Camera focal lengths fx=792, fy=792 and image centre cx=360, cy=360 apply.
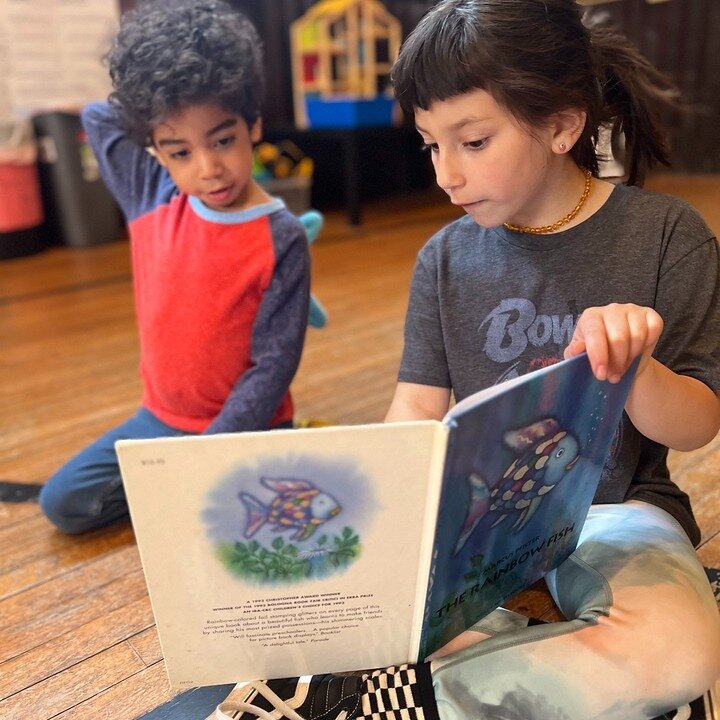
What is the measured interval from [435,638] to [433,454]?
223 mm

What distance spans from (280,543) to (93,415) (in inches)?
39.9

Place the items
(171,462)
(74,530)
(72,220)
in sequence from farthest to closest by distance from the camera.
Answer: (72,220) < (74,530) < (171,462)

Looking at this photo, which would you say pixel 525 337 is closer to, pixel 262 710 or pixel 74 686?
pixel 262 710

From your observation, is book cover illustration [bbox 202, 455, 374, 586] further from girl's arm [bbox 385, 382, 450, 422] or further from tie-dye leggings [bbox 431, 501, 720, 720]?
girl's arm [bbox 385, 382, 450, 422]

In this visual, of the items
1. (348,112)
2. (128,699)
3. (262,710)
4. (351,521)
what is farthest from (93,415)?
(348,112)

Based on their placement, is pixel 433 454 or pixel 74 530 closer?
pixel 433 454

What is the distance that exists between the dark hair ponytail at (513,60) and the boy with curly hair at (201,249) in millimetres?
356

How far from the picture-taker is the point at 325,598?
0.65 meters

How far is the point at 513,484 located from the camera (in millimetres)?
653

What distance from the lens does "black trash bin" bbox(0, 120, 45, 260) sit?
2984 mm

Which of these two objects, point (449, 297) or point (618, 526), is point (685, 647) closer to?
point (618, 526)

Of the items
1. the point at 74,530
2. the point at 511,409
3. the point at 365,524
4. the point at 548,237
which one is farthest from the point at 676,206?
the point at 74,530

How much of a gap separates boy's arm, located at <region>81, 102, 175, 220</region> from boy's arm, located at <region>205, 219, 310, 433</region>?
23 centimetres

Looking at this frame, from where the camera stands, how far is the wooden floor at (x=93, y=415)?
83cm
